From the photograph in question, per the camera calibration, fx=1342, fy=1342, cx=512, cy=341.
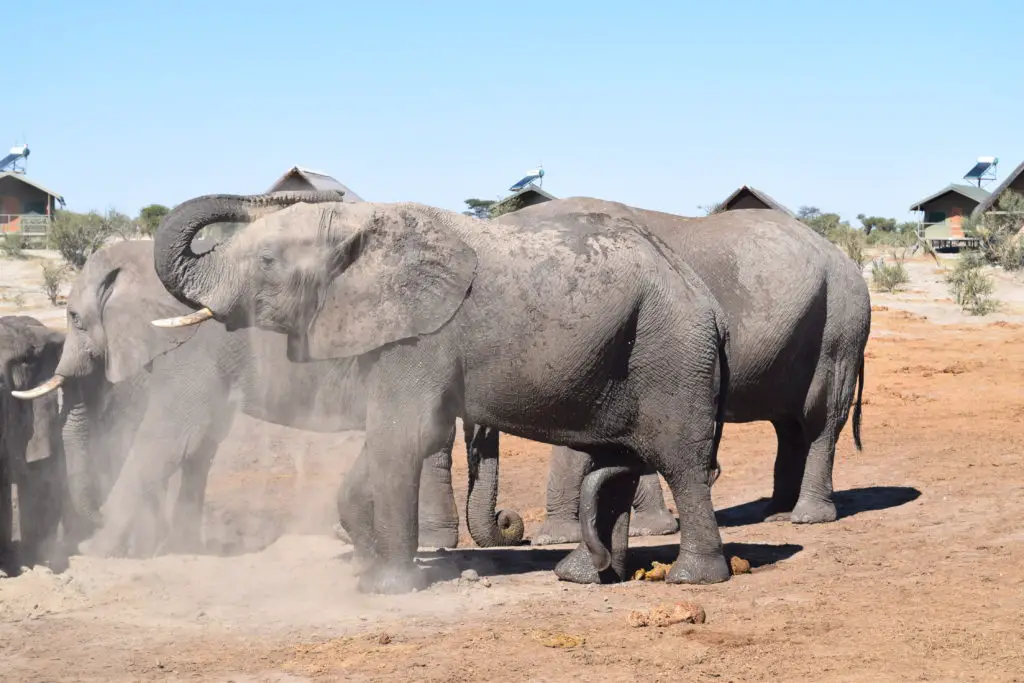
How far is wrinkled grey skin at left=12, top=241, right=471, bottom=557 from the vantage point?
812 centimetres

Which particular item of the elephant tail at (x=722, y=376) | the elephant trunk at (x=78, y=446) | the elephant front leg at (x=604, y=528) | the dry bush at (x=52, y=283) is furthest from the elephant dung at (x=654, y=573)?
the dry bush at (x=52, y=283)

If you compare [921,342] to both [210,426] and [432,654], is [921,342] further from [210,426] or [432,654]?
[432,654]

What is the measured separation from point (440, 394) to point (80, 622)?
204 centimetres

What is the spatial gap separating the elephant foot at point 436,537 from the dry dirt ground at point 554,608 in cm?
43

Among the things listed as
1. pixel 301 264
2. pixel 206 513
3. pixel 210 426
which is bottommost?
pixel 206 513

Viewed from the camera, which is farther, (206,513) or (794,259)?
(206,513)

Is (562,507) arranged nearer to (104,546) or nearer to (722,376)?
(722,376)

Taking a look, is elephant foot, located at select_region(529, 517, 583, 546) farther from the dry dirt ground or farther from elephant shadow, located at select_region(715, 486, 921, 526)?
elephant shadow, located at select_region(715, 486, 921, 526)

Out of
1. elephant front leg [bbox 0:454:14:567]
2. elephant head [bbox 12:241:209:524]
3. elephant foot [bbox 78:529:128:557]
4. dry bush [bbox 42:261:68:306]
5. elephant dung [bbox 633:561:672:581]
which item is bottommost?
elephant foot [bbox 78:529:128:557]

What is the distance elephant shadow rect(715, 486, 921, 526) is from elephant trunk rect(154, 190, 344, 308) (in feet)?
14.4

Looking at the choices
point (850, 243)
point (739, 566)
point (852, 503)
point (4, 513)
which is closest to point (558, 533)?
point (739, 566)

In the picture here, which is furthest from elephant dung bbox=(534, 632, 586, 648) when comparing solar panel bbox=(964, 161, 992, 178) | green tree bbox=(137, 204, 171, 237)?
solar panel bbox=(964, 161, 992, 178)

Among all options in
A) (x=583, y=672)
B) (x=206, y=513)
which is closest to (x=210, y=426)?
(x=206, y=513)

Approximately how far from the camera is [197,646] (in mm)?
5922
